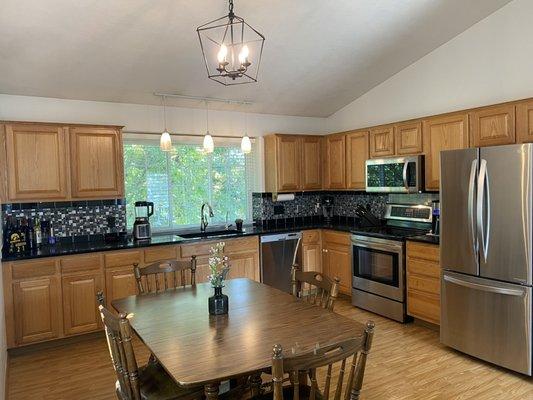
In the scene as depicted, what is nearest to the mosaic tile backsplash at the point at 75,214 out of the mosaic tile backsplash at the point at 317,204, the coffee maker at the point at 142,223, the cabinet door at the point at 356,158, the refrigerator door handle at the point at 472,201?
the coffee maker at the point at 142,223

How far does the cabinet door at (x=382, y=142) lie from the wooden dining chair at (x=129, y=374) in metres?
3.55

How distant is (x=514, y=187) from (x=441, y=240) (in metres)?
0.79

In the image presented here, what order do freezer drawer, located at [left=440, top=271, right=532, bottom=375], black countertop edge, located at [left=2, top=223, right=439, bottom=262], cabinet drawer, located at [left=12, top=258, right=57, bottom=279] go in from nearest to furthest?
freezer drawer, located at [left=440, top=271, right=532, bottom=375] → cabinet drawer, located at [left=12, top=258, right=57, bottom=279] → black countertop edge, located at [left=2, top=223, right=439, bottom=262]

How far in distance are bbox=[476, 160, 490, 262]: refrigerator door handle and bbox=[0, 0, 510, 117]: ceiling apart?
160 centimetres

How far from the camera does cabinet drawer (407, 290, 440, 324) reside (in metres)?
3.88

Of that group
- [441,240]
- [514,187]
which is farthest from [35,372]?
[514,187]

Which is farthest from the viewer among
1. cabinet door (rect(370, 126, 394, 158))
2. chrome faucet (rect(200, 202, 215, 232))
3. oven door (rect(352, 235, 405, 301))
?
chrome faucet (rect(200, 202, 215, 232))

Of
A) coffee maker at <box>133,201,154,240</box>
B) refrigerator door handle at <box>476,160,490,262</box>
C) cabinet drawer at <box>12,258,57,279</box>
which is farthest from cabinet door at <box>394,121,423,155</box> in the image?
cabinet drawer at <box>12,258,57,279</box>

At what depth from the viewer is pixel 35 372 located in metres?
3.34

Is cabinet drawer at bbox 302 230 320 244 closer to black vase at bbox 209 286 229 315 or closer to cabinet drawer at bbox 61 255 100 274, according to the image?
cabinet drawer at bbox 61 255 100 274

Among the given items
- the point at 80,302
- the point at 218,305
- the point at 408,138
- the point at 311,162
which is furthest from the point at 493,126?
the point at 80,302

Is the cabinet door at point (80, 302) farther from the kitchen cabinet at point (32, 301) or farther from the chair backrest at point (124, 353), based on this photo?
the chair backrest at point (124, 353)

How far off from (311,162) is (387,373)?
10.1ft

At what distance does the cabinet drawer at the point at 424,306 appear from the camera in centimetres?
388
